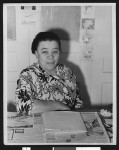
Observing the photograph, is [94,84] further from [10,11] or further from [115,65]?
[10,11]

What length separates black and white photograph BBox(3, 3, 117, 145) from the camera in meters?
0.90

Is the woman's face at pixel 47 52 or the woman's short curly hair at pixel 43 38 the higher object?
the woman's short curly hair at pixel 43 38

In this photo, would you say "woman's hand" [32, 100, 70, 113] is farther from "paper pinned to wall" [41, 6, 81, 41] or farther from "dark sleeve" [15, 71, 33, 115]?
"paper pinned to wall" [41, 6, 81, 41]

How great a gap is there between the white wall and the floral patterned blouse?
0.09ft

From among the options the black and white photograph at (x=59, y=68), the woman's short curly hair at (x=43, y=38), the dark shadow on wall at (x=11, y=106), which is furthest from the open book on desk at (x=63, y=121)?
the woman's short curly hair at (x=43, y=38)

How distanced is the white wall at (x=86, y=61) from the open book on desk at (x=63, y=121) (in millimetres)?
129

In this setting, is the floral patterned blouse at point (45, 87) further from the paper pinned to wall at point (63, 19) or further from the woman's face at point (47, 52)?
the paper pinned to wall at point (63, 19)

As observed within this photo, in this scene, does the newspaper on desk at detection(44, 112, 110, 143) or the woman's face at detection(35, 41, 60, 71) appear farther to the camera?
the woman's face at detection(35, 41, 60, 71)

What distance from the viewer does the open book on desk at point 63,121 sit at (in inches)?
33.8

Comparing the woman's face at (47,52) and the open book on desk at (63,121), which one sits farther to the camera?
the woman's face at (47,52)

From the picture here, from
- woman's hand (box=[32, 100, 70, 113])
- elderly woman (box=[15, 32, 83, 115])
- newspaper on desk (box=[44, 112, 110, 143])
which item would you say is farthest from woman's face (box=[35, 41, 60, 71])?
newspaper on desk (box=[44, 112, 110, 143])

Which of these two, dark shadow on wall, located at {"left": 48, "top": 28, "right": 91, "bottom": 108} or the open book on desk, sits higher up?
dark shadow on wall, located at {"left": 48, "top": 28, "right": 91, "bottom": 108}

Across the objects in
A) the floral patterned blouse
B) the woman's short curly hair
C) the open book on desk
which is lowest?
the open book on desk

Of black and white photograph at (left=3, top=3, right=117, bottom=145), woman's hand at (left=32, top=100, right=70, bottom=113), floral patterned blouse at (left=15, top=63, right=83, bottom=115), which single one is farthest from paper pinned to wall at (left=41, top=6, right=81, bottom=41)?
woman's hand at (left=32, top=100, right=70, bottom=113)
